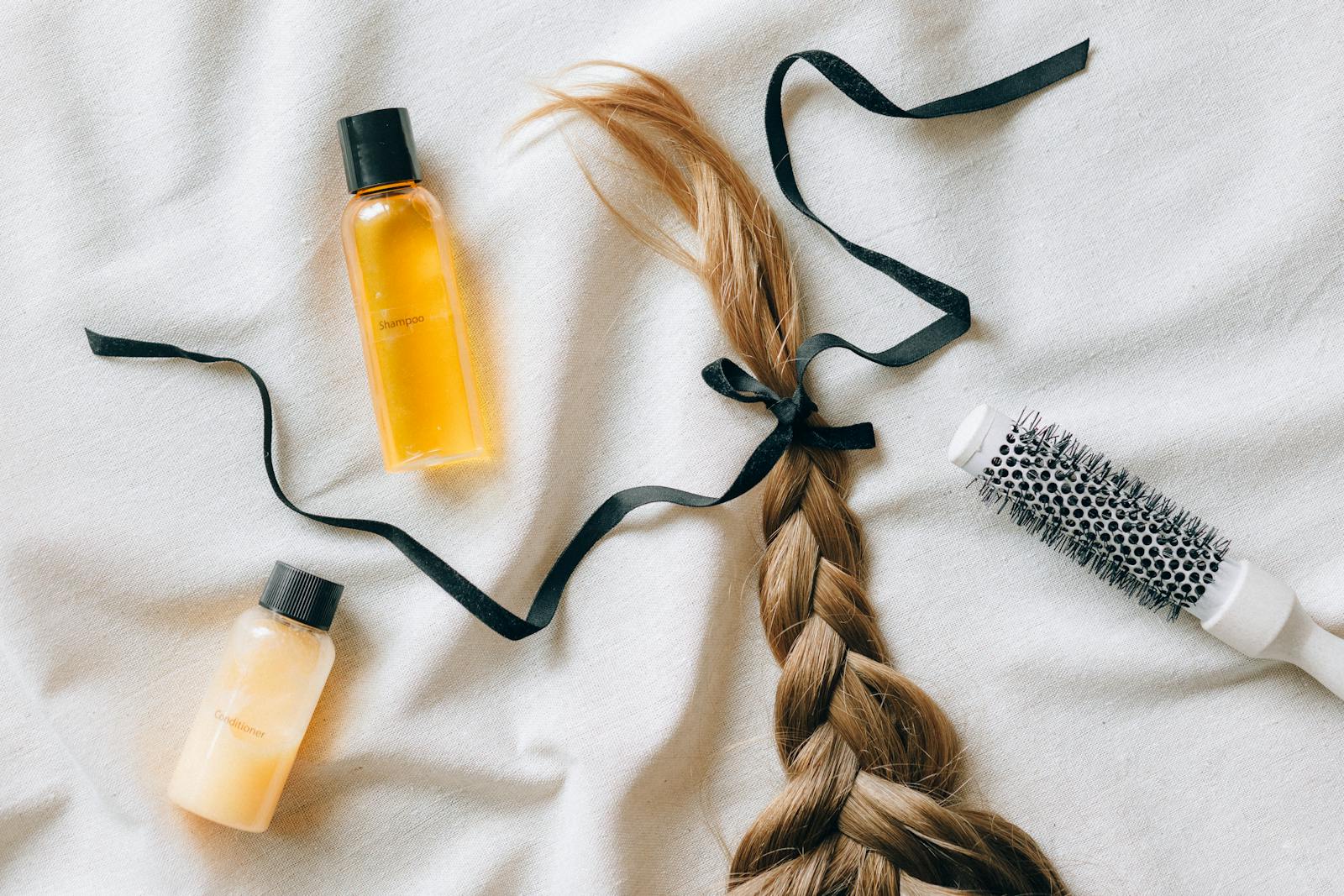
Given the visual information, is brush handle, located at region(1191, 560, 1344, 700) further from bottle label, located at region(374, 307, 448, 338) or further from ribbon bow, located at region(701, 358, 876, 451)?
bottle label, located at region(374, 307, 448, 338)

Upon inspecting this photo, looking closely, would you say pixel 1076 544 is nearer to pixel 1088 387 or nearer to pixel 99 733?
pixel 1088 387

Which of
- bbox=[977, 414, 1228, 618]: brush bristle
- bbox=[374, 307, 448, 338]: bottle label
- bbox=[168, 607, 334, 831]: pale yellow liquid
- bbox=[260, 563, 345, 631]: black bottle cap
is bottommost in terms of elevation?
bbox=[168, 607, 334, 831]: pale yellow liquid

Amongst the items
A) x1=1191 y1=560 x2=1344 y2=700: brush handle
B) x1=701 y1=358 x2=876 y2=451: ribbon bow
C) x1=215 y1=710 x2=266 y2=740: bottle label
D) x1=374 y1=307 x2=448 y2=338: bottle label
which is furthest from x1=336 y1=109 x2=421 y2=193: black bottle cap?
x1=1191 y1=560 x2=1344 y2=700: brush handle

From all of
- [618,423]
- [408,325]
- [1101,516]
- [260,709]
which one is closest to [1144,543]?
[1101,516]

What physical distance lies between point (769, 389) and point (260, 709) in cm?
51

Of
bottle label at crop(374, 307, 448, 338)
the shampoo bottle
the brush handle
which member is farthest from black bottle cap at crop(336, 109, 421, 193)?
the brush handle

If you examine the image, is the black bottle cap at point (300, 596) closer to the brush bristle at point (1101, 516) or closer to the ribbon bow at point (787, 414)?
the ribbon bow at point (787, 414)

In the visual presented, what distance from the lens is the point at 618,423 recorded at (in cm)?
86

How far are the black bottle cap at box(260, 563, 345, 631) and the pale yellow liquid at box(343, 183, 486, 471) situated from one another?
12 cm

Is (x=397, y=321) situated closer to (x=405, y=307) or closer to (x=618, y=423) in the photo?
(x=405, y=307)

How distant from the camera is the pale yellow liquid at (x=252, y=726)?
0.77 metres

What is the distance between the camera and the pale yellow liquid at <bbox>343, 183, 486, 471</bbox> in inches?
30.8

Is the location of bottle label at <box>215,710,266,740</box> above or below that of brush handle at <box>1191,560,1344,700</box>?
below

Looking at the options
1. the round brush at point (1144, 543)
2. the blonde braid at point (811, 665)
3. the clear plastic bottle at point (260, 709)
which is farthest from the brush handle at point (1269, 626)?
the clear plastic bottle at point (260, 709)
